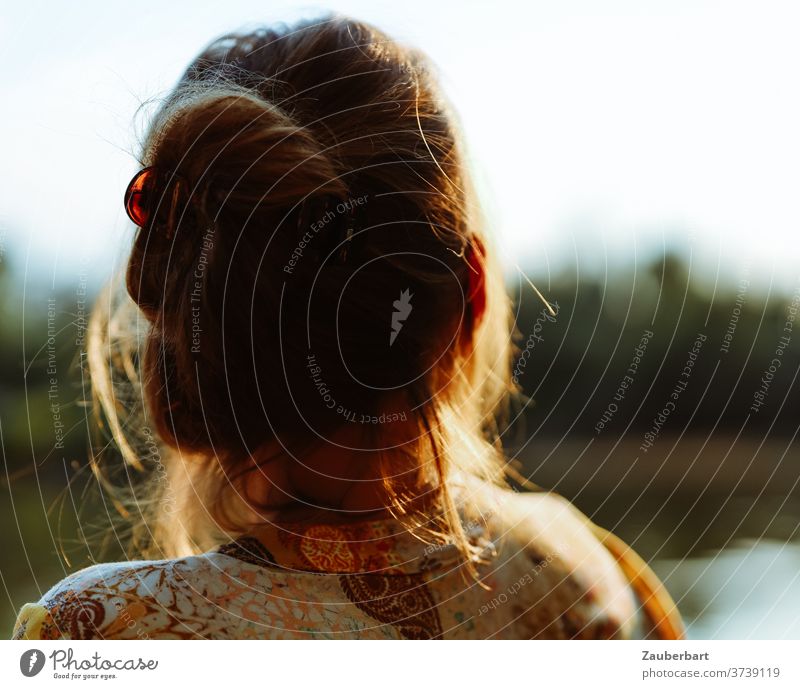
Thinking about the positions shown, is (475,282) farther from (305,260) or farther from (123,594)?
(123,594)

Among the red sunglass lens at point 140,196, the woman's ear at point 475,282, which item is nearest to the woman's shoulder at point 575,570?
the woman's ear at point 475,282

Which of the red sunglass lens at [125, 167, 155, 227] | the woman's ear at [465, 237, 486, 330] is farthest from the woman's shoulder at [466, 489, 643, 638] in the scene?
the red sunglass lens at [125, 167, 155, 227]

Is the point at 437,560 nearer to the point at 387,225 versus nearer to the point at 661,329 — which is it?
the point at 387,225

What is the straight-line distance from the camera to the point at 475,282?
0.54 m

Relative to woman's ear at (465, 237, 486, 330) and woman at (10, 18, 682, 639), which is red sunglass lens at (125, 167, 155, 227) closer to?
woman at (10, 18, 682, 639)

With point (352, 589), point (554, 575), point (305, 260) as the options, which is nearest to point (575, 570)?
point (554, 575)

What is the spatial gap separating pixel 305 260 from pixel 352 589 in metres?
0.19

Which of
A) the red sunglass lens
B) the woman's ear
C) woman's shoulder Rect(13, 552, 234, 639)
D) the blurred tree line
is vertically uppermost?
the red sunglass lens

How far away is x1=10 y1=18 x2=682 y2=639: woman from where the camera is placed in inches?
18.1

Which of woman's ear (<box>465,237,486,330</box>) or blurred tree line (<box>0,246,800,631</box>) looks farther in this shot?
blurred tree line (<box>0,246,800,631</box>)

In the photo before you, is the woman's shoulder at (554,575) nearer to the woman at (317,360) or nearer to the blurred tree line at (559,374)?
the woman at (317,360)

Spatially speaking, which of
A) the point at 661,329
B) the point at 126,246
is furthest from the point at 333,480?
the point at 661,329

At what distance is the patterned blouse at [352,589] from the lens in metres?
0.44

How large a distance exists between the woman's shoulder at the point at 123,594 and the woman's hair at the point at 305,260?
0.21 feet
